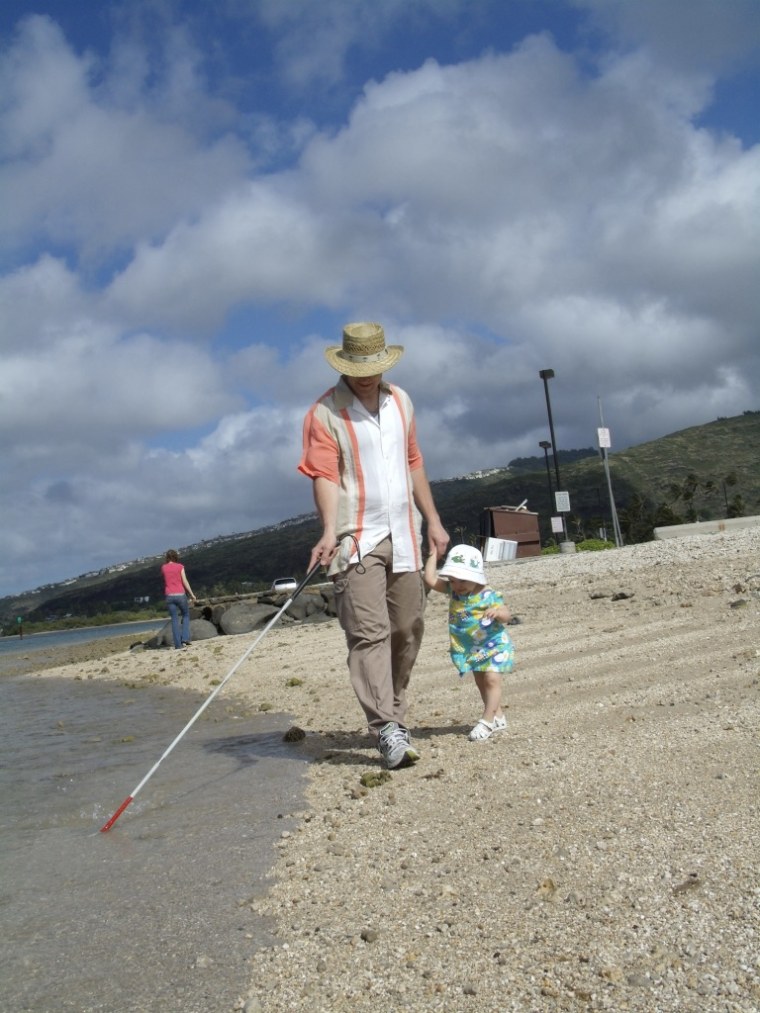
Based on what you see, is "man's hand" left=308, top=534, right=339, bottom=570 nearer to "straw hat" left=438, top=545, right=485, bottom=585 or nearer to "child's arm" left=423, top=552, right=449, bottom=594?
"child's arm" left=423, top=552, right=449, bottom=594

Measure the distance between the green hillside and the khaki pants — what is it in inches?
2041

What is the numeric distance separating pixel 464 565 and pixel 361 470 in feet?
2.93

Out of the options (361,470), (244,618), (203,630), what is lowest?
(203,630)

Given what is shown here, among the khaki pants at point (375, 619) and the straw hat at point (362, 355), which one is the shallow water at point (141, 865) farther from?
the straw hat at point (362, 355)

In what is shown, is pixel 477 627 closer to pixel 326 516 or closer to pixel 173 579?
pixel 326 516

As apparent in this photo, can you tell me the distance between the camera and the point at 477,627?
5.56m

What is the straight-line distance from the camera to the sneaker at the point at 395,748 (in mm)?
4891

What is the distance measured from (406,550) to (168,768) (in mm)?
2142

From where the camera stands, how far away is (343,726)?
685 centimetres

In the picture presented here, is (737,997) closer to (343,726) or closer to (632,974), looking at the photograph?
(632,974)

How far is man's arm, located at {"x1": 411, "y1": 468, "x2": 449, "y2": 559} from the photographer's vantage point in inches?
216

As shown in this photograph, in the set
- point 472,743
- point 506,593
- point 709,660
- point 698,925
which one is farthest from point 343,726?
point 506,593

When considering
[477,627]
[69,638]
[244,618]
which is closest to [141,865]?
[477,627]

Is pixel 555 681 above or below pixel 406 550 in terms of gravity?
below
